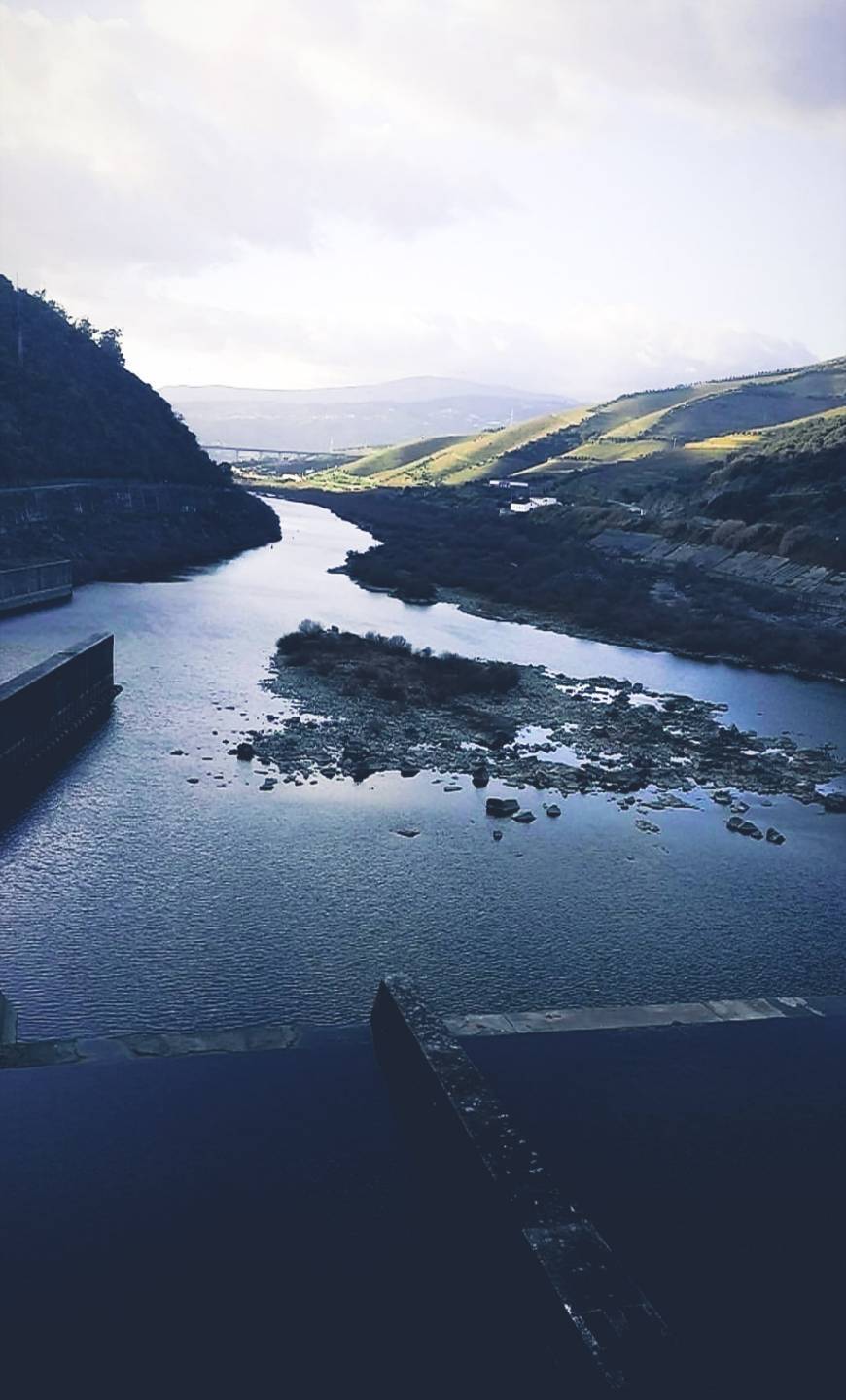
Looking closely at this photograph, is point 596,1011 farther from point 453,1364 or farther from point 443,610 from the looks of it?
point 443,610

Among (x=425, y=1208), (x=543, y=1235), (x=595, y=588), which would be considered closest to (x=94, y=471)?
(x=595, y=588)

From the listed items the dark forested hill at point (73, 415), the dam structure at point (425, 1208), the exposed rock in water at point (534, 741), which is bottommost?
the exposed rock in water at point (534, 741)

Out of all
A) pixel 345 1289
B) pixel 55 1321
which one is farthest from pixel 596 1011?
pixel 55 1321

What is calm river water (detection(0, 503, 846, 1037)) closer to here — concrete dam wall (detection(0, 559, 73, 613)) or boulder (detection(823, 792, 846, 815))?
boulder (detection(823, 792, 846, 815))

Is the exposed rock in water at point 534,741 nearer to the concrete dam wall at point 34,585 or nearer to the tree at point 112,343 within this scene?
the concrete dam wall at point 34,585

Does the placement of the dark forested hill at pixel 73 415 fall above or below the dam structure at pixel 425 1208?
above

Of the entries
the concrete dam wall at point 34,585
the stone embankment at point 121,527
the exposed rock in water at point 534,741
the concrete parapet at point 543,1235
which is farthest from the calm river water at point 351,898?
the stone embankment at point 121,527
